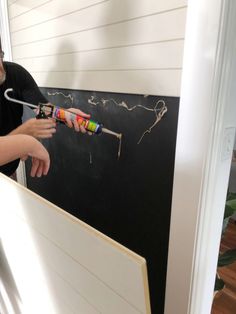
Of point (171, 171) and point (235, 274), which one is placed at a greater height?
point (171, 171)

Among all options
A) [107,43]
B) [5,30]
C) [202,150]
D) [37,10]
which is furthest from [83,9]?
[5,30]

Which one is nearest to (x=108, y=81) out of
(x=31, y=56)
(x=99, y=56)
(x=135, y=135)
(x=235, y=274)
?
(x=99, y=56)

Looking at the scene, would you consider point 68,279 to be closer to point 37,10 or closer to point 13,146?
point 13,146

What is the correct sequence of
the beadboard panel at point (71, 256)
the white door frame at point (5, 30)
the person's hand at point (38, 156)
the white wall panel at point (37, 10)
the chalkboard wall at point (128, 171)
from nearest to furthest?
the beadboard panel at point (71, 256) < the person's hand at point (38, 156) < the chalkboard wall at point (128, 171) < the white wall panel at point (37, 10) < the white door frame at point (5, 30)

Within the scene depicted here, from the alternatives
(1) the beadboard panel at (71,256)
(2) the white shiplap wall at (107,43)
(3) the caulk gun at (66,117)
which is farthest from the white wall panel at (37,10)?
(1) the beadboard panel at (71,256)

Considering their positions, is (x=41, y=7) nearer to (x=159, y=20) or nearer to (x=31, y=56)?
(x=31, y=56)

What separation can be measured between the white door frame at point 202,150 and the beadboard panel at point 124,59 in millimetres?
97

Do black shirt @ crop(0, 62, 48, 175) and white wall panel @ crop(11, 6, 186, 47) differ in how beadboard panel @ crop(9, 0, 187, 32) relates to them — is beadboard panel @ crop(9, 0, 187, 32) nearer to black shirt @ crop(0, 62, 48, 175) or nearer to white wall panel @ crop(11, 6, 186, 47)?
white wall panel @ crop(11, 6, 186, 47)

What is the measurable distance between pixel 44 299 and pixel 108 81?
36.5 inches

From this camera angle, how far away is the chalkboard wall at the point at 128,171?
103 cm

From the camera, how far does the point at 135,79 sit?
41.7 inches

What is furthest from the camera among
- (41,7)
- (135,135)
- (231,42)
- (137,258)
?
(41,7)

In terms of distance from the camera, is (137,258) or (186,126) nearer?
(137,258)

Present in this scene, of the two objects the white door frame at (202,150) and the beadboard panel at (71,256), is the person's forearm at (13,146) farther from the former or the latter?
the white door frame at (202,150)
